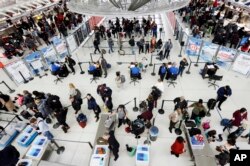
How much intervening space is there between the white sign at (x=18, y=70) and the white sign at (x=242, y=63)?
40.8 feet

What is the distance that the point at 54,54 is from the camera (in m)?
10.8

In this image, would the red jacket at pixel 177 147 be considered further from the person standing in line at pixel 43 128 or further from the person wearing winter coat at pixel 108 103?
the person standing in line at pixel 43 128

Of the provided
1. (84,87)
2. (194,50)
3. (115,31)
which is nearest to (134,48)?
(115,31)

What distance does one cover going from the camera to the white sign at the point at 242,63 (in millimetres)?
8719

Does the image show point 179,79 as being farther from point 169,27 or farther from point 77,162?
point 169,27

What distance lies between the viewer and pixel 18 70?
9.45 m

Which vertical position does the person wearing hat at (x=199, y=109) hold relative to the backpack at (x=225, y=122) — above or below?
above

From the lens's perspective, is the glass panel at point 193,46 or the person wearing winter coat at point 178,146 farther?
the glass panel at point 193,46

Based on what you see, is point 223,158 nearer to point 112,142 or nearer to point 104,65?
point 112,142

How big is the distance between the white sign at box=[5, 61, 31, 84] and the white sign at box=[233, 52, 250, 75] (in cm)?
1245

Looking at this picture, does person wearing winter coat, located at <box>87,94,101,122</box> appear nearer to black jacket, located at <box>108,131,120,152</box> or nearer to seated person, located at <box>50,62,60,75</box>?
black jacket, located at <box>108,131,120,152</box>

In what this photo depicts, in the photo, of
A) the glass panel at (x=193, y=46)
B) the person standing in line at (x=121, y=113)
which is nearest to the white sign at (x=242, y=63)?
the glass panel at (x=193, y=46)

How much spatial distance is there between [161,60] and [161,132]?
5.81 meters

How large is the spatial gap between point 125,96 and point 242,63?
6.89 meters
